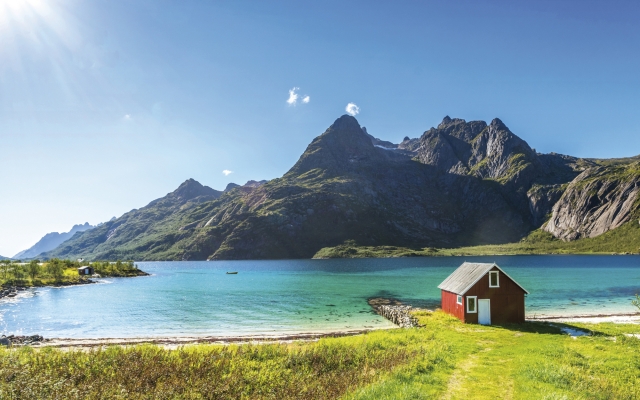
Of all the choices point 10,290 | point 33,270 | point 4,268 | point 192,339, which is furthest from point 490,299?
point 4,268

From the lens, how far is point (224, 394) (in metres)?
15.9

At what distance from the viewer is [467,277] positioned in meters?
45.1

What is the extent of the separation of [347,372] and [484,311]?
92.0 ft

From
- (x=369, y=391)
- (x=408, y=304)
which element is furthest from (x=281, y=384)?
(x=408, y=304)

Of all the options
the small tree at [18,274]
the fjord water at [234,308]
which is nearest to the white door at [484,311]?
the fjord water at [234,308]

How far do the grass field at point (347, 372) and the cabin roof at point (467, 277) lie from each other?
12.8m

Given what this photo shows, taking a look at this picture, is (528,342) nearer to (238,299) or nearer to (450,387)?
(450,387)

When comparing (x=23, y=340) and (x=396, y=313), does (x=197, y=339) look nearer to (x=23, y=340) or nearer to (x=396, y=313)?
(x=23, y=340)

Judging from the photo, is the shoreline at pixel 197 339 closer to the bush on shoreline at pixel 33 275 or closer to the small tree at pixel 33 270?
the bush on shoreline at pixel 33 275

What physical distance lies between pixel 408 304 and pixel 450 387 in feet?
162

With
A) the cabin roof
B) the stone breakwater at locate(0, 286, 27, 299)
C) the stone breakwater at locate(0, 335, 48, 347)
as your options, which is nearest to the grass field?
the cabin roof

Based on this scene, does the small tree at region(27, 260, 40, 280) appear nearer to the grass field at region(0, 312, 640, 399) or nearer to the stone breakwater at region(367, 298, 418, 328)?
the stone breakwater at region(367, 298, 418, 328)

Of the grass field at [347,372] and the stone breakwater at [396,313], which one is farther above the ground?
the grass field at [347,372]

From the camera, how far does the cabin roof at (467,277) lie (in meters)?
42.1
